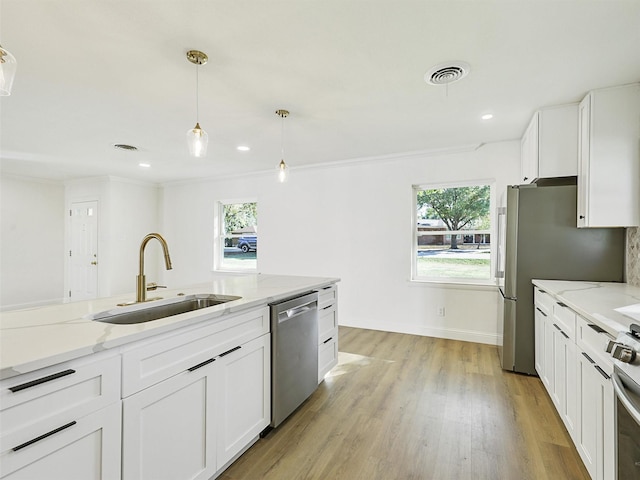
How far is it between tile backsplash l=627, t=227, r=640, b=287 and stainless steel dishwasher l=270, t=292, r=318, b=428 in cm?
243

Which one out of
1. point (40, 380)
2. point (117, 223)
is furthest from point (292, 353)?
point (117, 223)

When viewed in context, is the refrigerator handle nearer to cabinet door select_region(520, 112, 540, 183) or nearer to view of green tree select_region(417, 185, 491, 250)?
cabinet door select_region(520, 112, 540, 183)

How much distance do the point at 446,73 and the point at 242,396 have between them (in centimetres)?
240

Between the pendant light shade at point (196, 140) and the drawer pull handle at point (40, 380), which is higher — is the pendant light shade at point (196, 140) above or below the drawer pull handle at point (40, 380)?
above

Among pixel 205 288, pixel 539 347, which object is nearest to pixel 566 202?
pixel 539 347

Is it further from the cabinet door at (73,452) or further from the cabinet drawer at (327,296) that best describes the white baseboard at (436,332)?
the cabinet door at (73,452)

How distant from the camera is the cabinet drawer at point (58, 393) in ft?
2.79

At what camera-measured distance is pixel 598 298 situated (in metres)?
1.96

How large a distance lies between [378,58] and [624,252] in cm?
250

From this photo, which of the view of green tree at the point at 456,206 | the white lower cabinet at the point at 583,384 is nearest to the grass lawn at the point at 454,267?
the view of green tree at the point at 456,206

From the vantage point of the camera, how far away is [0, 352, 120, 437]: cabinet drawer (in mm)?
852

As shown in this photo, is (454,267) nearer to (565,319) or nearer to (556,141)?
(556,141)

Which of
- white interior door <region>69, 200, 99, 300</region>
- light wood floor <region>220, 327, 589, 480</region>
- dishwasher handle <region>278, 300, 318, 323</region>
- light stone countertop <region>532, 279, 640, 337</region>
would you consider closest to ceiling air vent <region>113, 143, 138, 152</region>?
white interior door <region>69, 200, 99, 300</region>

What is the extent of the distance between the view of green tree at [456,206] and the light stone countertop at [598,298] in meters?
1.43
